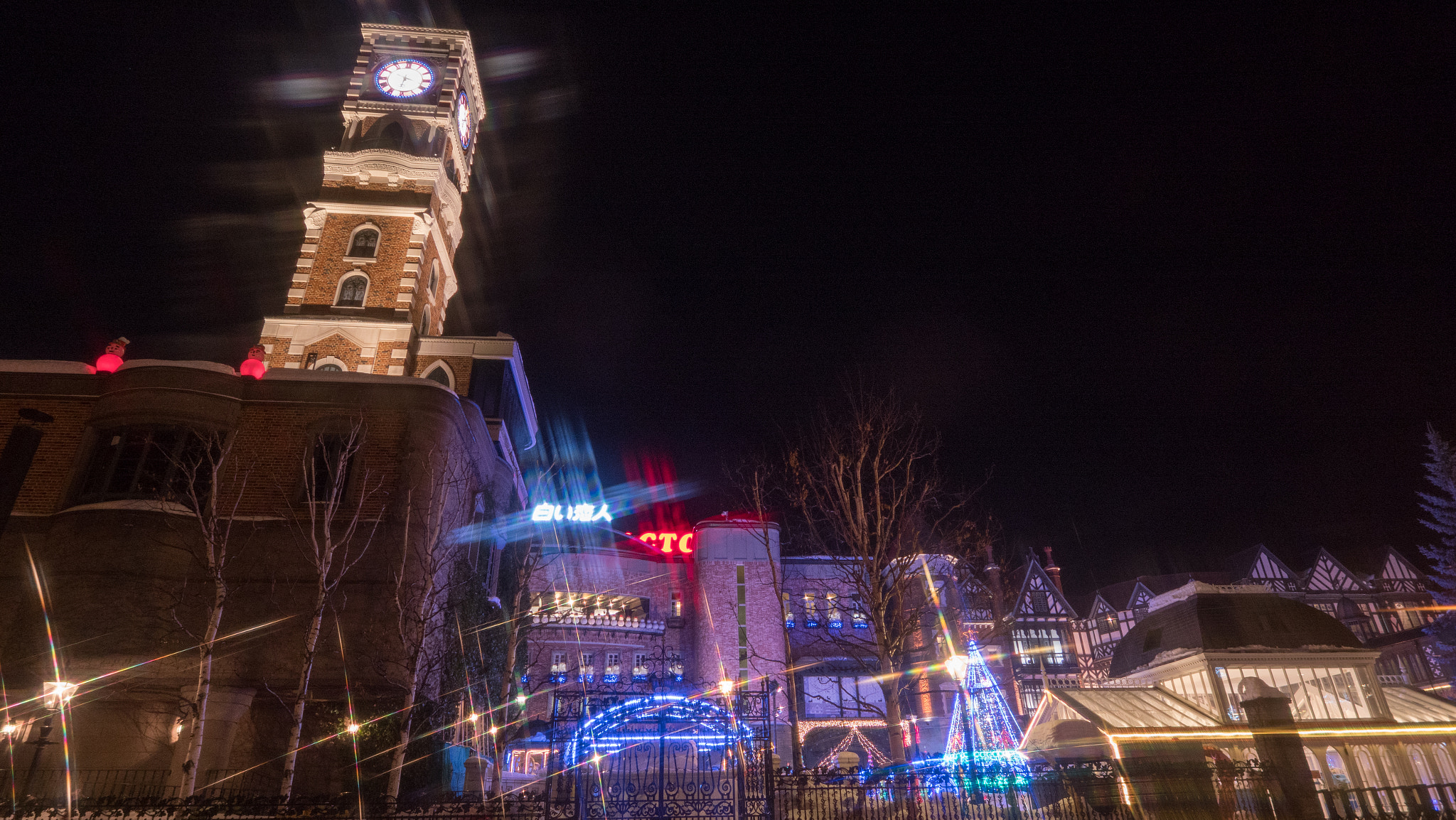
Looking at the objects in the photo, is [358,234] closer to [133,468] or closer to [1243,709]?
[133,468]

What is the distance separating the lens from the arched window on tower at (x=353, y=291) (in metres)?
33.2

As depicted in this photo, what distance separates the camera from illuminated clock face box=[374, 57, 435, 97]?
3803 cm

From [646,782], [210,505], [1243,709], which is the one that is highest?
[210,505]

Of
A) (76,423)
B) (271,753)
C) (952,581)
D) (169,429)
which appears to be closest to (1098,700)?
(271,753)

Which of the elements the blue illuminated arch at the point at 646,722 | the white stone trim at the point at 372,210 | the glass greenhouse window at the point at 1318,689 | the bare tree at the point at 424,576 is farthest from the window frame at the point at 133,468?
the glass greenhouse window at the point at 1318,689

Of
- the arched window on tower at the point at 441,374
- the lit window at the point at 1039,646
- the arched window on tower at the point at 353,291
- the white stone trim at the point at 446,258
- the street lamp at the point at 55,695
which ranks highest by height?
the white stone trim at the point at 446,258

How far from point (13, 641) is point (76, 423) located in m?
5.93

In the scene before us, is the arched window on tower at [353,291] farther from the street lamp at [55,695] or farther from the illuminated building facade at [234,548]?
the street lamp at [55,695]

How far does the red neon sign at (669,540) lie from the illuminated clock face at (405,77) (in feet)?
92.2

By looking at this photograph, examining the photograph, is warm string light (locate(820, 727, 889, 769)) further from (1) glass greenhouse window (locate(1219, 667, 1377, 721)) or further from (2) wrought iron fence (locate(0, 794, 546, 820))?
(2) wrought iron fence (locate(0, 794, 546, 820))

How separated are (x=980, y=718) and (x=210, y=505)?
19509mm

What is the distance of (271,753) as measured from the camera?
16.2 metres

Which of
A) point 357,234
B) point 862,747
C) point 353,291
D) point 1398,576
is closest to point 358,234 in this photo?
point 357,234

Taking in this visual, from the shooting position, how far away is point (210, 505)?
1595cm
